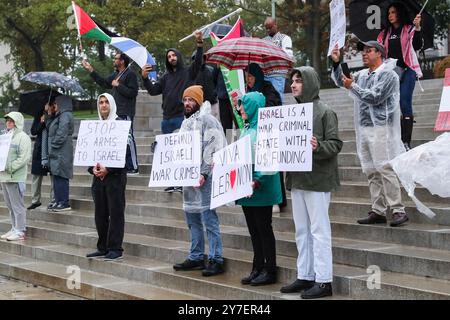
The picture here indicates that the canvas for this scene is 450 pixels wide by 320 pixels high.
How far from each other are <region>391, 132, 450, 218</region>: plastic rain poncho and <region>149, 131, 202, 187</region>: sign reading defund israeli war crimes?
208cm

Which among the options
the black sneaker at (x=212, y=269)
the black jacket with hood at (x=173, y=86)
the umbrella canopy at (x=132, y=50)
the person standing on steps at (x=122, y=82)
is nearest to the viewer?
the black sneaker at (x=212, y=269)

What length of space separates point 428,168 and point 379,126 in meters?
0.93

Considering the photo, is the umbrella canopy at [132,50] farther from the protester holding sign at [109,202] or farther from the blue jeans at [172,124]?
the protester holding sign at [109,202]

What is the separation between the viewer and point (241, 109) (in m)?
7.38

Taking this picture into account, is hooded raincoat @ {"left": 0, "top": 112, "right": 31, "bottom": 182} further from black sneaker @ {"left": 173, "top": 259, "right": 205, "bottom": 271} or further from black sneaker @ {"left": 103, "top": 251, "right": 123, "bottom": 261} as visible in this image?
black sneaker @ {"left": 173, "top": 259, "right": 205, "bottom": 271}

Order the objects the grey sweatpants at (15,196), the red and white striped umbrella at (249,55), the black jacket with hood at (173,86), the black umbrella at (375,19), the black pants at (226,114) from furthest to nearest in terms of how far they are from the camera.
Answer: the black jacket with hood at (173,86) < the grey sweatpants at (15,196) < the black pants at (226,114) < the black umbrella at (375,19) < the red and white striped umbrella at (249,55)

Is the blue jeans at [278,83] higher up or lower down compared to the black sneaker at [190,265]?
higher up

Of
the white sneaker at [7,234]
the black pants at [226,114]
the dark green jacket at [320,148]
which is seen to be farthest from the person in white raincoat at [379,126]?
the white sneaker at [7,234]

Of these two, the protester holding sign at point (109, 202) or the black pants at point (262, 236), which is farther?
the protester holding sign at point (109, 202)

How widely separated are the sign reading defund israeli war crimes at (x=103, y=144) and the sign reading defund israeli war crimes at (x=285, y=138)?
2.41 metres

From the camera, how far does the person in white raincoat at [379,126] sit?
25.2 feet

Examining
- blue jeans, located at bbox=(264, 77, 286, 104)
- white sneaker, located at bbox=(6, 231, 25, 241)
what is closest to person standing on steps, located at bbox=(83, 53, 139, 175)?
white sneaker, located at bbox=(6, 231, 25, 241)

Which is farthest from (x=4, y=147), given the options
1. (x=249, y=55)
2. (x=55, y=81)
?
(x=249, y=55)

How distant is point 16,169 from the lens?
11.0 m
